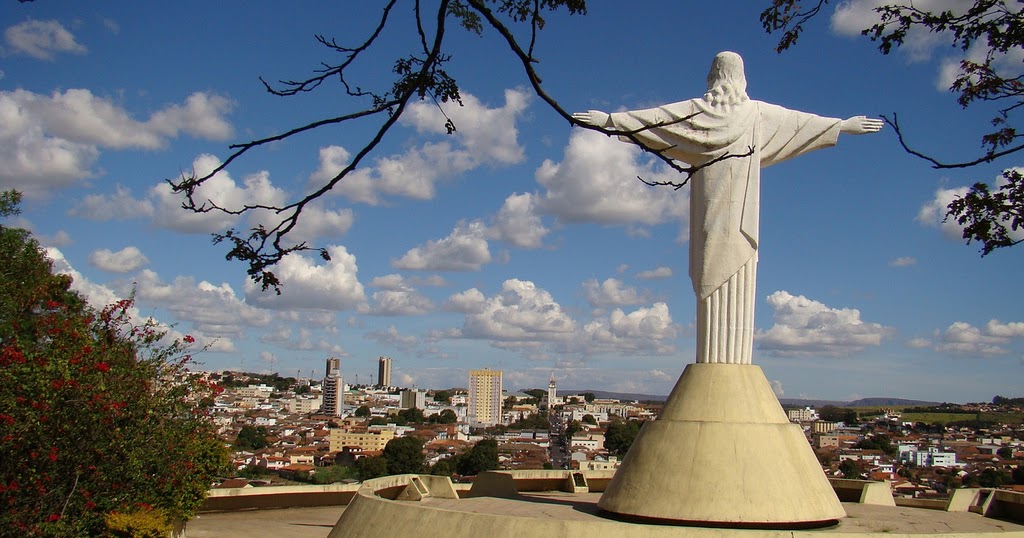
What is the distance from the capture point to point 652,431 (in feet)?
33.4

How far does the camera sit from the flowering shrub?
10078mm

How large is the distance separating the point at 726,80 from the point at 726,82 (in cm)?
3

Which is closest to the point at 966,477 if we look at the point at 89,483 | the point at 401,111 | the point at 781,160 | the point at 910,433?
the point at 781,160

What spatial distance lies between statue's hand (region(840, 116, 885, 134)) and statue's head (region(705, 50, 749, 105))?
1.38 meters

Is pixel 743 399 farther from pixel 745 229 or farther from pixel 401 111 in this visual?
pixel 401 111

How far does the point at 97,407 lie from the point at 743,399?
290 inches

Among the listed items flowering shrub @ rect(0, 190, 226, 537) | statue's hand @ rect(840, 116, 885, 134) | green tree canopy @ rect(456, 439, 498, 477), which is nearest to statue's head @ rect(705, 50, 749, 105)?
statue's hand @ rect(840, 116, 885, 134)

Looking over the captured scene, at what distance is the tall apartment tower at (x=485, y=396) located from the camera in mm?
133500

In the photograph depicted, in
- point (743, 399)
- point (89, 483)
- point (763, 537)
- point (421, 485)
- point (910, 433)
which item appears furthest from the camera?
point (910, 433)

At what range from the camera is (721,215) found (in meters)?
10.9

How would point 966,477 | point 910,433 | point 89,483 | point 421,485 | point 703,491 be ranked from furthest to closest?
point 910,433 → point 966,477 → point 421,485 → point 89,483 → point 703,491

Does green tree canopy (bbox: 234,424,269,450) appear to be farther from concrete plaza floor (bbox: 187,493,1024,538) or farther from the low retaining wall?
concrete plaza floor (bbox: 187,493,1024,538)

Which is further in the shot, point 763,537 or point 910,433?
point 910,433

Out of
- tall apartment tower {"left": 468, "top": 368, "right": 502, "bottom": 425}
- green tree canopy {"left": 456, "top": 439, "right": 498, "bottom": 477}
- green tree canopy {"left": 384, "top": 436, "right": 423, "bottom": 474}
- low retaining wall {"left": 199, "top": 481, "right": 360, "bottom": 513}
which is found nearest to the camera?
low retaining wall {"left": 199, "top": 481, "right": 360, "bottom": 513}
